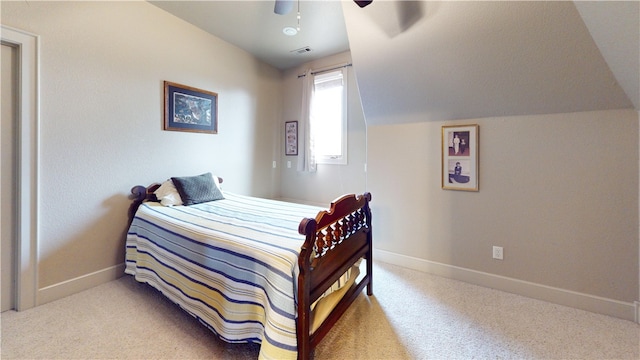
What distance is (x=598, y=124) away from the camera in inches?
77.5

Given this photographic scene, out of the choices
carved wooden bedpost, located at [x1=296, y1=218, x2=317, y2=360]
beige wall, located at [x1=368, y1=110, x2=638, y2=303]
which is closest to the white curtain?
beige wall, located at [x1=368, y1=110, x2=638, y2=303]

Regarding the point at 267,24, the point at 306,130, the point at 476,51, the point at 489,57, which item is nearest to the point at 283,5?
the point at 267,24

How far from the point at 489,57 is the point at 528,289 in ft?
6.48

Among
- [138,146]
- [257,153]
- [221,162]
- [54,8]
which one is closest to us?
[54,8]

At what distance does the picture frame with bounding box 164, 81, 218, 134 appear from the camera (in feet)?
9.44

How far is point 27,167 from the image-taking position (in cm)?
197

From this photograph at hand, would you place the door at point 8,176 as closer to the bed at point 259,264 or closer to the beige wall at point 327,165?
the bed at point 259,264

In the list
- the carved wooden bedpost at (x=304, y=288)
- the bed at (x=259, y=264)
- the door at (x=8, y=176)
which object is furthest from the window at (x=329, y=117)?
the door at (x=8, y=176)

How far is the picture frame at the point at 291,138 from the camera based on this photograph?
13.8ft

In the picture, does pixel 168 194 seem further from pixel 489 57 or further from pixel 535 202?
pixel 535 202

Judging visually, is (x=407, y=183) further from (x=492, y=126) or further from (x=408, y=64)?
(x=408, y=64)

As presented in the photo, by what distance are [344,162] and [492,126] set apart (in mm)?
1880

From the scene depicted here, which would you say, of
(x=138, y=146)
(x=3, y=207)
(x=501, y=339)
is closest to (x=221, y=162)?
(x=138, y=146)

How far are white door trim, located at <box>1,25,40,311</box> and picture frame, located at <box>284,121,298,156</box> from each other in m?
2.83
